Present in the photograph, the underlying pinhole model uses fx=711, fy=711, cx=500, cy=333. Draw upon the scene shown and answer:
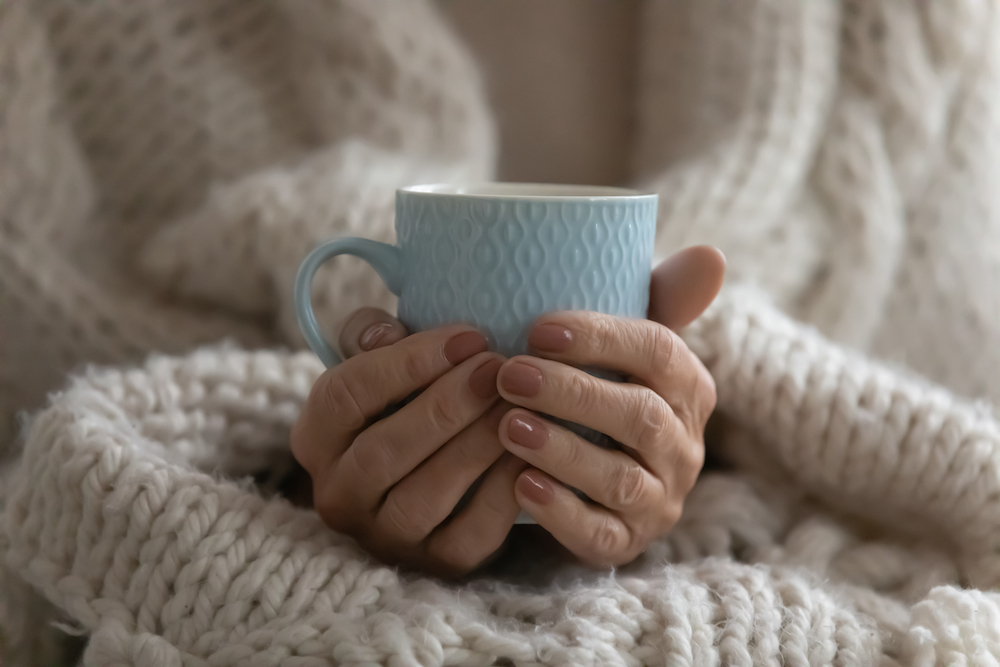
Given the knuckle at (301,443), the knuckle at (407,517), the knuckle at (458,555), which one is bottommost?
the knuckle at (458,555)

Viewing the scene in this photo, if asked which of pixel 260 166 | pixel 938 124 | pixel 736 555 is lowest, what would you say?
pixel 736 555

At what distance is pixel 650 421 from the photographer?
18.6 inches

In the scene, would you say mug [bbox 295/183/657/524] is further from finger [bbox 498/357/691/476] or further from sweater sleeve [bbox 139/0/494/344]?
sweater sleeve [bbox 139/0/494/344]

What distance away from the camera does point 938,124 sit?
800 mm

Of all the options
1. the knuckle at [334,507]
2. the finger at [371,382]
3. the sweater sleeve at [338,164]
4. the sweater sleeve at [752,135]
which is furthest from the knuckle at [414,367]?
the sweater sleeve at [752,135]

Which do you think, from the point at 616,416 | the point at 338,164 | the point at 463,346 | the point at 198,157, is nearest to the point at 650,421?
the point at 616,416

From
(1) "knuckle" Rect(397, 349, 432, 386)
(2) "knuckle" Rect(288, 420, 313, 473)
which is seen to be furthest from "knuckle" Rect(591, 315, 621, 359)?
(2) "knuckle" Rect(288, 420, 313, 473)

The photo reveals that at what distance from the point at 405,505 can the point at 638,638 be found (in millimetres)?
170

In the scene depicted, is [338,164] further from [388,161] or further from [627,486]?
[627,486]

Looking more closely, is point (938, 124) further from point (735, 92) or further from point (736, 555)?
point (736, 555)

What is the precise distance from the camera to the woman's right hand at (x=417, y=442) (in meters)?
0.45

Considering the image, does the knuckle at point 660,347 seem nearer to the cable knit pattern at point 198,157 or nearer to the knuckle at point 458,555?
the knuckle at point 458,555

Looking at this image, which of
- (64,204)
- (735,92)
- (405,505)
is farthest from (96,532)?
(735,92)

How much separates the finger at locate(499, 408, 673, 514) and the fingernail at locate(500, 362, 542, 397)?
2 centimetres
